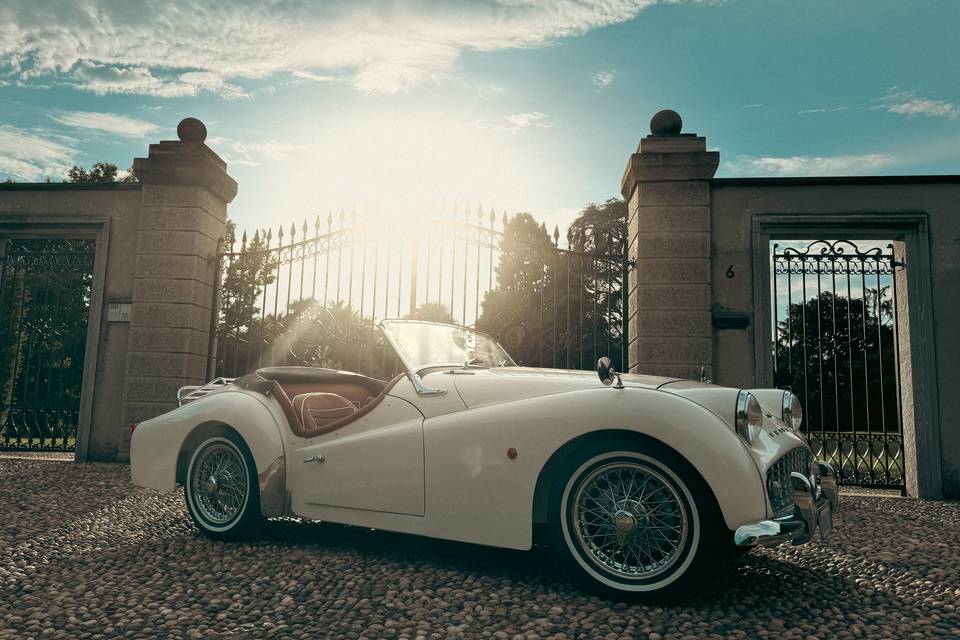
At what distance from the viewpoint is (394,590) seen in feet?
8.86

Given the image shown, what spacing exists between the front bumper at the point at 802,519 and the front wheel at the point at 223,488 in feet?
8.53

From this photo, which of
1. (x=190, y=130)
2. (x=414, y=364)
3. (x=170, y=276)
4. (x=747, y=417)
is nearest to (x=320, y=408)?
(x=414, y=364)

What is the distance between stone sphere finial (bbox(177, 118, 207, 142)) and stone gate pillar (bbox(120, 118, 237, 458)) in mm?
11

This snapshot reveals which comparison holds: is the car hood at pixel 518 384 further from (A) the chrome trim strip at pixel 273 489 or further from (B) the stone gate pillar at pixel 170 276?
(B) the stone gate pillar at pixel 170 276

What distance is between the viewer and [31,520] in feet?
13.5

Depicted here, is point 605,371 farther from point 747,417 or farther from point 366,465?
point 366,465

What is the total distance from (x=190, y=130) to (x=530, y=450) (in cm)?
677

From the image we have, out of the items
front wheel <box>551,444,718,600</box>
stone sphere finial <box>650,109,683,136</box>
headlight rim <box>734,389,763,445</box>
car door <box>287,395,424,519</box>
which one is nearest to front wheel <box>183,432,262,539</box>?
car door <box>287,395,424,519</box>

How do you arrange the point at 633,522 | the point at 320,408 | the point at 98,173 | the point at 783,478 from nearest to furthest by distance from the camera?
the point at 633,522 → the point at 783,478 → the point at 320,408 → the point at 98,173

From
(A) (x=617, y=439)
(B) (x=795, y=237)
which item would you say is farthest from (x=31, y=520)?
(B) (x=795, y=237)

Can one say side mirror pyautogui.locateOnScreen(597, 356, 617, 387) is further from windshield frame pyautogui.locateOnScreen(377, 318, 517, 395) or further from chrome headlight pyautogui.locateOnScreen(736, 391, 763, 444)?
windshield frame pyautogui.locateOnScreen(377, 318, 517, 395)

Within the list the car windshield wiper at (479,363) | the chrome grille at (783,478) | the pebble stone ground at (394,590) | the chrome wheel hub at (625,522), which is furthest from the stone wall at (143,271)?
the chrome grille at (783,478)

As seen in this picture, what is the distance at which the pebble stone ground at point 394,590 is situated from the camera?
2309 millimetres

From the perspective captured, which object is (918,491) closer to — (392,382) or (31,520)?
(392,382)
